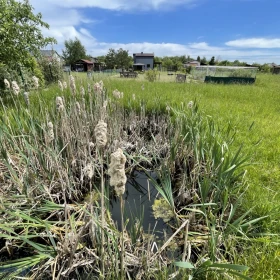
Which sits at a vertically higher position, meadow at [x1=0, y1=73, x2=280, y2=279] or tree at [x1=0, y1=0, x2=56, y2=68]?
tree at [x1=0, y1=0, x2=56, y2=68]

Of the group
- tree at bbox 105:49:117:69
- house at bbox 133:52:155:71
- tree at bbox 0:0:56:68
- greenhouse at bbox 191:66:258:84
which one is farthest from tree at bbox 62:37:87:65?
tree at bbox 0:0:56:68

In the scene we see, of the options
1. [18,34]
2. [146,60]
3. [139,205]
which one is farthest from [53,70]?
[146,60]

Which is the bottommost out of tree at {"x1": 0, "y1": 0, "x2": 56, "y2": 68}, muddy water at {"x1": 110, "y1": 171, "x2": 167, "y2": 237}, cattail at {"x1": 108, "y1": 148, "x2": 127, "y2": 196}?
muddy water at {"x1": 110, "y1": 171, "x2": 167, "y2": 237}

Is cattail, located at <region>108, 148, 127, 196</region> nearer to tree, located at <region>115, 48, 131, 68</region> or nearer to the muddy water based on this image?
the muddy water

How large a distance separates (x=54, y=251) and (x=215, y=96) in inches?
256

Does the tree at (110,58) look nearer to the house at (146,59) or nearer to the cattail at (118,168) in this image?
the house at (146,59)

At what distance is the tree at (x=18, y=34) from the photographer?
4.54m

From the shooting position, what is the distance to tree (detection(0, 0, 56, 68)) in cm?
454

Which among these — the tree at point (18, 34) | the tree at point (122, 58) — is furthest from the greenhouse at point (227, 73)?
the tree at point (122, 58)

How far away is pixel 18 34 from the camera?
4.96 metres

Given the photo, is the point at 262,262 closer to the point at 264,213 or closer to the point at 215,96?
the point at 264,213

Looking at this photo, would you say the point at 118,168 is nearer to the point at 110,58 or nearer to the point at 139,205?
the point at 139,205

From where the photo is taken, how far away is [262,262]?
3.99ft

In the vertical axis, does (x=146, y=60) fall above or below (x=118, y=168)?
below
